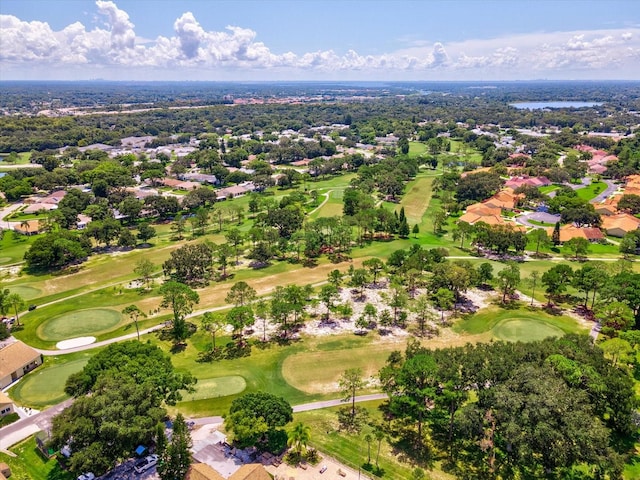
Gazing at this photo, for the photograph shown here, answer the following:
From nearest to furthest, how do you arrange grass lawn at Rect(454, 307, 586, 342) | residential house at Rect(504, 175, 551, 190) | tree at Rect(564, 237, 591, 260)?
grass lawn at Rect(454, 307, 586, 342)
tree at Rect(564, 237, 591, 260)
residential house at Rect(504, 175, 551, 190)

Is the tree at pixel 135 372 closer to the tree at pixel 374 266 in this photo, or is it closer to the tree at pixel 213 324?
the tree at pixel 213 324

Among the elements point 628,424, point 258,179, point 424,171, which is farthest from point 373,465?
point 424,171

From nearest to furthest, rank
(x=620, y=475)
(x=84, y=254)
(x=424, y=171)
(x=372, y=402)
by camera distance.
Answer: (x=620, y=475), (x=372, y=402), (x=84, y=254), (x=424, y=171)

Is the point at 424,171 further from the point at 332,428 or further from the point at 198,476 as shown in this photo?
the point at 198,476

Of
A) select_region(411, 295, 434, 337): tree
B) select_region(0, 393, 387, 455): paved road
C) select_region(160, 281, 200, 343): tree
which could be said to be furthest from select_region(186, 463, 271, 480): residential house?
select_region(411, 295, 434, 337): tree

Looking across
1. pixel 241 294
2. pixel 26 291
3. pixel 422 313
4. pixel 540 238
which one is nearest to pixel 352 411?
pixel 422 313

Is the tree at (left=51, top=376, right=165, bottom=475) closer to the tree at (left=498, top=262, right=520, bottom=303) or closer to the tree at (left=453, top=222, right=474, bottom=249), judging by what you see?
the tree at (left=498, top=262, right=520, bottom=303)
